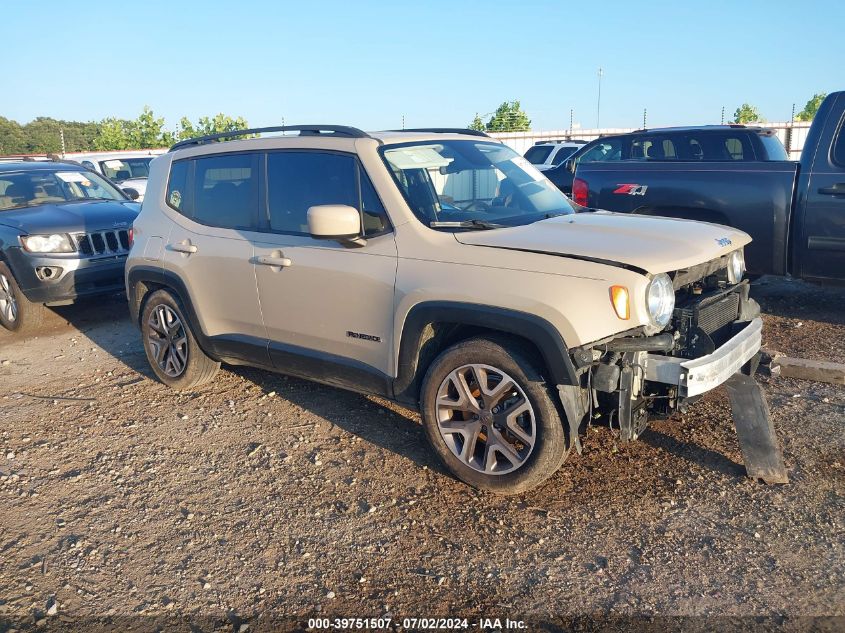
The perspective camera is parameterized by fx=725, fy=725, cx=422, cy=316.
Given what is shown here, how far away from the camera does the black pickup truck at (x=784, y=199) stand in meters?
6.14

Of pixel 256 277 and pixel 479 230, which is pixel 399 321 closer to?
pixel 479 230

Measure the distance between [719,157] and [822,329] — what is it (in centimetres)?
424

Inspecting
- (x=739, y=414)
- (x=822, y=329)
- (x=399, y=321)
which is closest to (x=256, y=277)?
(x=399, y=321)

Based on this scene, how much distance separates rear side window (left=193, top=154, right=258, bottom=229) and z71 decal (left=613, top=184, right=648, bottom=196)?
→ 3947 millimetres

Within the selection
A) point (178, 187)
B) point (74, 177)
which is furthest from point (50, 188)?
point (178, 187)

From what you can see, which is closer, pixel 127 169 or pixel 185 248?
pixel 185 248

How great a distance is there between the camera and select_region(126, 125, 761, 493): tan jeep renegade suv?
11.3 ft

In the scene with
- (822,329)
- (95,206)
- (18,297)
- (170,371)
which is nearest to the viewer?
(170,371)

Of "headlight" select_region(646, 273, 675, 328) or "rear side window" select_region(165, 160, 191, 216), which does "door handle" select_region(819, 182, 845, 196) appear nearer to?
"headlight" select_region(646, 273, 675, 328)

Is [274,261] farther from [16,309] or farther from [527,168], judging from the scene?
[16,309]

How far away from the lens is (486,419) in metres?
3.74

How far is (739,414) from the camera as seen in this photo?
3.97m

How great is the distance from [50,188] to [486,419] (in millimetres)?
7043

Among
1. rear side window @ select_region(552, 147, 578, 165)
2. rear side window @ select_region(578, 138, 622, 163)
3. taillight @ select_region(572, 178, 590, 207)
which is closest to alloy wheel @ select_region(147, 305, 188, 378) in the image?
taillight @ select_region(572, 178, 590, 207)
